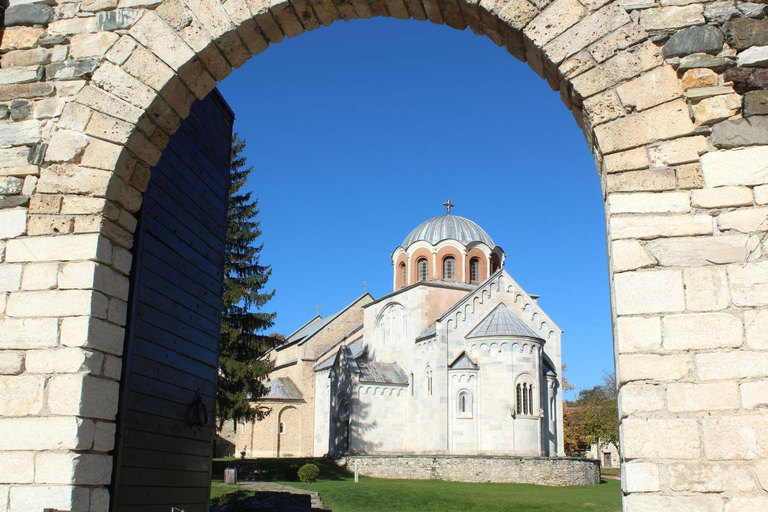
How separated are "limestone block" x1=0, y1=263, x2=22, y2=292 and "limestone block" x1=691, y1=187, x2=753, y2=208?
4.69 metres

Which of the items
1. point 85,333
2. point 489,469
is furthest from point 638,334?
point 489,469

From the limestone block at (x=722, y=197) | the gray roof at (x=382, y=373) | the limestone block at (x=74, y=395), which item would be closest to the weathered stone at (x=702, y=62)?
the limestone block at (x=722, y=197)

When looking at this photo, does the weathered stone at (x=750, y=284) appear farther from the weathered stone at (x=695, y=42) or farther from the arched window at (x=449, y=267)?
the arched window at (x=449, y=267)

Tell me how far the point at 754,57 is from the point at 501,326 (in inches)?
1071

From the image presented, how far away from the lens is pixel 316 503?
58.2ft

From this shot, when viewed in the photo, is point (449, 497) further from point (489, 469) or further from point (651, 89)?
point (651, 89)

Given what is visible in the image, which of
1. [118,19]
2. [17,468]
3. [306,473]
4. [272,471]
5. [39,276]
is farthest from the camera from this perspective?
[272,471]

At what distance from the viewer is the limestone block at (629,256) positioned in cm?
430

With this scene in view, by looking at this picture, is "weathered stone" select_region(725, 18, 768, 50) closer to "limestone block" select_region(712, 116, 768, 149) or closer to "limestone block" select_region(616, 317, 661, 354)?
"limestone block" select_region(712, 116, 768, 149)

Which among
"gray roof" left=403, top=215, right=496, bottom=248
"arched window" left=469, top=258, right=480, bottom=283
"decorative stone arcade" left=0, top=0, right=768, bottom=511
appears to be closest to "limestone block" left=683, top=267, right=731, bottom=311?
"decorative stone arcade" left=0, top=0, right=768, bottom=511

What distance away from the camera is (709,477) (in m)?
3.88

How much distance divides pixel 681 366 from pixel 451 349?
27.8m

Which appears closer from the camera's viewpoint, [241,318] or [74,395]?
[74,395]

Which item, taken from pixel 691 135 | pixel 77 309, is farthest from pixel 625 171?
pixel 77 309
